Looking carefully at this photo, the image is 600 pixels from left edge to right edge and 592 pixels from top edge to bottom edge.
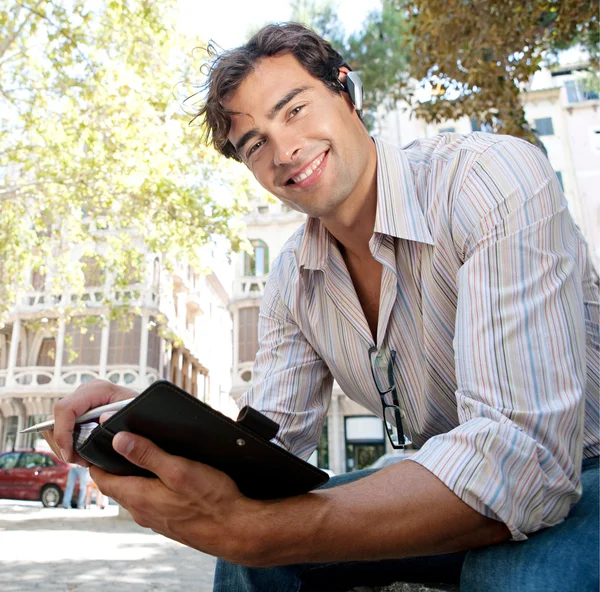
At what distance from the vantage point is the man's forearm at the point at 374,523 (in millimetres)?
1274

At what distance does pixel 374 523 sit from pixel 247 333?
27.7 metres

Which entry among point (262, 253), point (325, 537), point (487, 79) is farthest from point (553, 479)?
point (262, 253)

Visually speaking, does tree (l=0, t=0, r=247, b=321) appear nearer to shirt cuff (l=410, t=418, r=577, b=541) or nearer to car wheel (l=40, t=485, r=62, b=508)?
car wheel (l=40, t=485, r=62, b=508)

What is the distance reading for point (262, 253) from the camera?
3050 centimetres

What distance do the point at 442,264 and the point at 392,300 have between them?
208 mm

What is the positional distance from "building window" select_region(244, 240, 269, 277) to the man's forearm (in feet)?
94.7

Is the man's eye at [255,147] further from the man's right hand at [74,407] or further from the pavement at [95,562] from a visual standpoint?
the pavement at [95,562]

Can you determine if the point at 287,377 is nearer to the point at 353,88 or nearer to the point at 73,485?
the point at 353,88

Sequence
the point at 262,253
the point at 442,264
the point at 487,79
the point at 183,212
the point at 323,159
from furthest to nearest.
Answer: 1. the point at 262,253
2. the point at 183,212
3. the point at 487,79
4. the point at 323,159
5. the point at 442,264

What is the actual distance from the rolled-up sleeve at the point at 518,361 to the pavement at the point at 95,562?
150 inches

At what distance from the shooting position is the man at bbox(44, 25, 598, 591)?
1280 millimetres

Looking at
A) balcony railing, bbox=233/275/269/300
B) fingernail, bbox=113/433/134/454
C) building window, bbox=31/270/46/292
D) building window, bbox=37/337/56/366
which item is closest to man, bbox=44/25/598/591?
fingernail, bbox=113/433/134/454

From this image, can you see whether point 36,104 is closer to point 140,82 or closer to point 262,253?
point 140,82

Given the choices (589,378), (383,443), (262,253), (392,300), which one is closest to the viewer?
(589,378)
